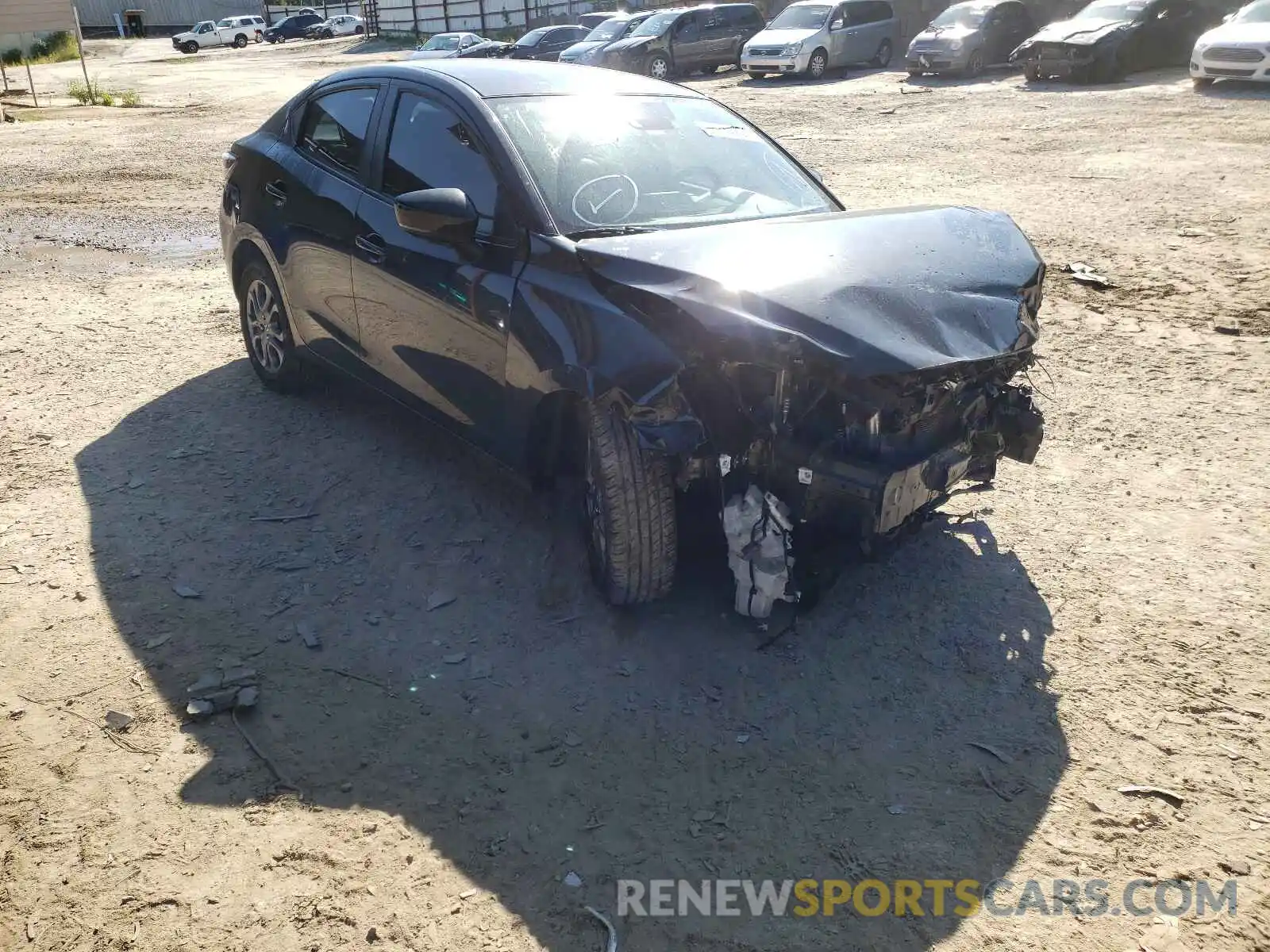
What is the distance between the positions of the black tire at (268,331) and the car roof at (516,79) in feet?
4.11

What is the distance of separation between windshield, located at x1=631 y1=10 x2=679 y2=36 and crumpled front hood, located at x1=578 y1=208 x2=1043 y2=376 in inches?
945

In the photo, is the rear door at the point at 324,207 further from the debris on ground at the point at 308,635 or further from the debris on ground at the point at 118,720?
the debris on ground at the point at 118,720

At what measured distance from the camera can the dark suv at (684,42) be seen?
25.0 metres

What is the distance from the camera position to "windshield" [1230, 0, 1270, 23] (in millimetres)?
15648

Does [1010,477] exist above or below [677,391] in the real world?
below

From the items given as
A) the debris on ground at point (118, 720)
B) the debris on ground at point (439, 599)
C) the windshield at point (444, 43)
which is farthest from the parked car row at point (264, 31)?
the debris on ground at point (118, 720)

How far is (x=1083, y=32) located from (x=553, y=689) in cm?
1984

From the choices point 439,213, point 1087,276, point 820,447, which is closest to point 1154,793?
point 820,447

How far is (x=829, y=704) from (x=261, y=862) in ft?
5.83

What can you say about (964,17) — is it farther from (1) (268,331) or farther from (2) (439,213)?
(2) (439,213)

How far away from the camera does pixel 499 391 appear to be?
371cm

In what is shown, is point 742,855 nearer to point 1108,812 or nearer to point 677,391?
point 1108,812

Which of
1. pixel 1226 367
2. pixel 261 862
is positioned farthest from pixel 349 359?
pixel 1226 367

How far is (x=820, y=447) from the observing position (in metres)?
3.17
